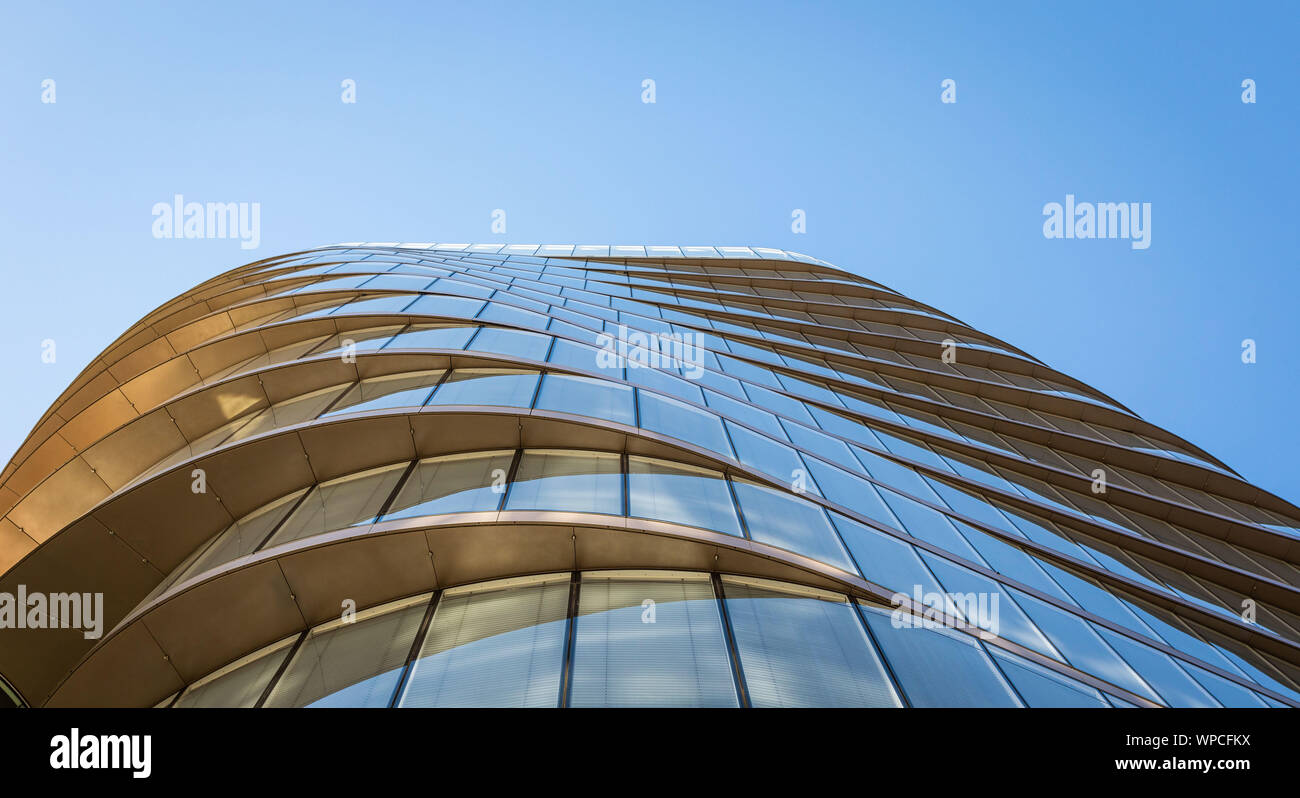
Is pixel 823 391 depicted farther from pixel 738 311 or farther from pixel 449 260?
pixel 449 260

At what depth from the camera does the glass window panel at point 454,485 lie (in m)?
9.46

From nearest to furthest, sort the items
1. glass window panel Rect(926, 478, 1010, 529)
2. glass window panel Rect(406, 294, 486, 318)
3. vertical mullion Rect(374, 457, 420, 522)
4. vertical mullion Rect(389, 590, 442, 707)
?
vertical mullion Rect(389, 590, 442, 707) → vertical mullion Rect(374, 457, 420, 522) → glass window panel Rect(926, 478, 1010, 529) → glass window panel Rect(406, 294, 486, 318)

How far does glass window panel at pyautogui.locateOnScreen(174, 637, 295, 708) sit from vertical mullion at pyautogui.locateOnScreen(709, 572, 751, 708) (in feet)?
16.7

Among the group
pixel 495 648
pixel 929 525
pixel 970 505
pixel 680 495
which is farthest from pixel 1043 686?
pixel 970 505

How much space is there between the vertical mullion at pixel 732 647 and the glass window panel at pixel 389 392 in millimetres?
5785

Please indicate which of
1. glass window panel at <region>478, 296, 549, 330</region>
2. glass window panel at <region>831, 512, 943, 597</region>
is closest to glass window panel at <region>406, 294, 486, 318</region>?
glass window panel at <region>478, 296, 549, 330</region>

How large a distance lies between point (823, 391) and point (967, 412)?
5130 mm

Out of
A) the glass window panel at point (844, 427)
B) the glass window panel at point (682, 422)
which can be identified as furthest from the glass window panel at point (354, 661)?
the glass window panel at point (844, 427)

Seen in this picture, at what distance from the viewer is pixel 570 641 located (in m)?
7.59

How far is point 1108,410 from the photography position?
23969 mm

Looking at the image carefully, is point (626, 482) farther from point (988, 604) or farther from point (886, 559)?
point (988, 604)

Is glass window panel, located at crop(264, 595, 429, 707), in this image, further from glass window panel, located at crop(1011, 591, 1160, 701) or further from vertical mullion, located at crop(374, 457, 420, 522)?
glass window panel, located at crop(1011, 591, 1160, 701)

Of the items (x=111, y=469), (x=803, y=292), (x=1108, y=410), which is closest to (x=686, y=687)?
(x=111, y=469)

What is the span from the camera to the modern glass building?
7.78 m
